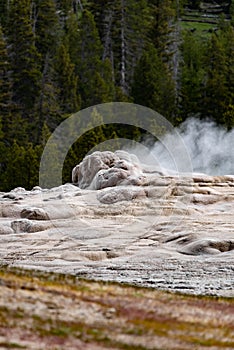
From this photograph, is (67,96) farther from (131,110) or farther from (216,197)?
(216,197)

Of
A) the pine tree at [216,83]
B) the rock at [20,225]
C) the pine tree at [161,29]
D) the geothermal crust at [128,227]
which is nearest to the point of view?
the geothermal crust at [128,227]

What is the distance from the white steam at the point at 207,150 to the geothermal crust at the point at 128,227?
62.8 ft

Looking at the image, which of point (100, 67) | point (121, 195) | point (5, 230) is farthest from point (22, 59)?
point (5, 230)

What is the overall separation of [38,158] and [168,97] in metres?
29.3

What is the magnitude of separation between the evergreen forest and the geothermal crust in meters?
36.5

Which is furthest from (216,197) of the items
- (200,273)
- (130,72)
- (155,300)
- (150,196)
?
(130,72)

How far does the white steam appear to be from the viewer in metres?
81.6

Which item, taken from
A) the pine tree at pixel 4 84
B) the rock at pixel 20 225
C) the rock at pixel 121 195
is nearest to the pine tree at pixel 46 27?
the pine tree at pixel 4 84

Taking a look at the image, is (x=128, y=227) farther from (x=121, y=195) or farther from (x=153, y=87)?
(x=153, y=87)

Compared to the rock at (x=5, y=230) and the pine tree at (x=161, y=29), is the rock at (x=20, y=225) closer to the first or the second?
the rock at (x=5, y=230)

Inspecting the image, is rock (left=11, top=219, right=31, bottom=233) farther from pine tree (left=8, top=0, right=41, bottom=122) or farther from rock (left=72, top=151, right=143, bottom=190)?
pine tree (left=8, top=0, right=41, bottom=122)

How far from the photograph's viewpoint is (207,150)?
8700 cm

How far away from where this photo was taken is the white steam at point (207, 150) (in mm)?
81562

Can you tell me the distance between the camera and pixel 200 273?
109 ft
